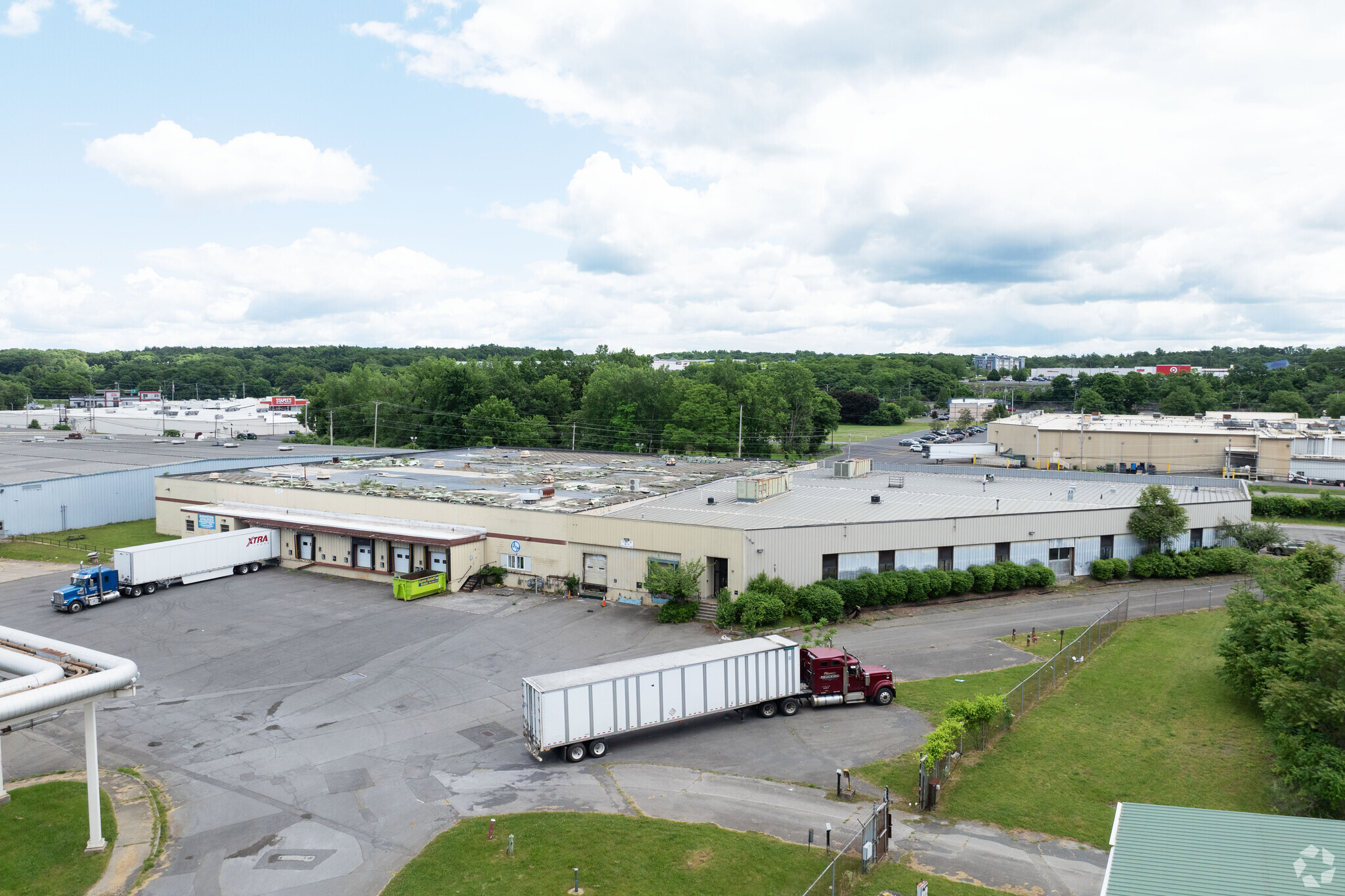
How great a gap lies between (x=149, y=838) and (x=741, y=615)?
23.7m

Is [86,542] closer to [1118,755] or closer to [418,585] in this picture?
[418,585]

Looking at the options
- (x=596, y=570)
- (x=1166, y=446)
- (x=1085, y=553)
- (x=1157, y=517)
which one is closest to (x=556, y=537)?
(x=596, y=570)

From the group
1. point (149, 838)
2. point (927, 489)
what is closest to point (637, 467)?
point (927, 489)

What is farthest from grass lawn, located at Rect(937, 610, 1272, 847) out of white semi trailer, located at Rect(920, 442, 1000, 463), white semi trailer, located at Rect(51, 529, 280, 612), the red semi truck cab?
white semi trailer, located at Rect(920, 442, 1000, 463)

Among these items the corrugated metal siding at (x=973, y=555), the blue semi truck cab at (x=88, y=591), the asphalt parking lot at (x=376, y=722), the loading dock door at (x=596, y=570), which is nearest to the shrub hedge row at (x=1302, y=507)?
the asphalt parking lot at (x=376, y=722)

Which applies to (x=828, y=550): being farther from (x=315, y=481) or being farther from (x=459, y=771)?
(x=315, y=481)

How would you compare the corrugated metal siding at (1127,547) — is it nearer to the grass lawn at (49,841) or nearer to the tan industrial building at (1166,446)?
the tan industrial building at (1166,446)

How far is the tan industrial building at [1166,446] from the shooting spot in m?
84.8

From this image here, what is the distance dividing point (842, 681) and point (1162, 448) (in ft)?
247

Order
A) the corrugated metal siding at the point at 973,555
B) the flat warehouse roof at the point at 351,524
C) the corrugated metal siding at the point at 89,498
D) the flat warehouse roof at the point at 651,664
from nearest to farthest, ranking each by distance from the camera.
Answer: the flat warehouse roof at the point at 651,664
the corrugated metal siding at the point at 973,555
the flat warehouse roof at the point at 351,524
the corrugated metal siding at the point at 89,498

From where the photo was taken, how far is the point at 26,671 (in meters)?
20.9

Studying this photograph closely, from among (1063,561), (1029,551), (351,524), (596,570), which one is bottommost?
(1063,561)

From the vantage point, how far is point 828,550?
40.9m

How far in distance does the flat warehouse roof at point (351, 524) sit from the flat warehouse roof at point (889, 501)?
9171mm
